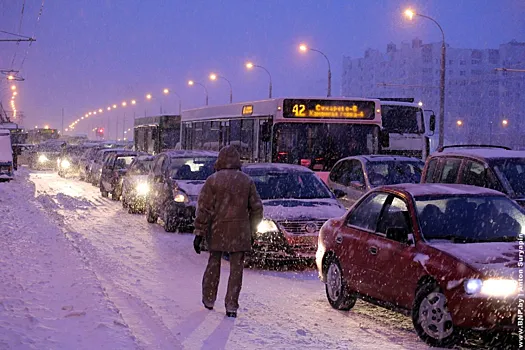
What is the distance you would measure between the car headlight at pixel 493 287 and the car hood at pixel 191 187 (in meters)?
11.2

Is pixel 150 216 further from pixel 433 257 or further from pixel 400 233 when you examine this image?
pixel 433 257

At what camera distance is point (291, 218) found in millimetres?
12984

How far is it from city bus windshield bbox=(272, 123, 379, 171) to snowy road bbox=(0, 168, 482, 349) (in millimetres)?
6490

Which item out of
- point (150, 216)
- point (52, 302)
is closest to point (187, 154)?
point (150, 216)

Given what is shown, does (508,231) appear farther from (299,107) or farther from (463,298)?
(299,107)

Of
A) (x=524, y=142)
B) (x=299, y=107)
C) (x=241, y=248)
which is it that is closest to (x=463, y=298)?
(x=241, y=248)

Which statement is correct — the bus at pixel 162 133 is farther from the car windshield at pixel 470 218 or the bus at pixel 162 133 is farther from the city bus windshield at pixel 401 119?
the car windshield at pixel 470 218

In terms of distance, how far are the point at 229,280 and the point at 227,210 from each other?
2.42 feet

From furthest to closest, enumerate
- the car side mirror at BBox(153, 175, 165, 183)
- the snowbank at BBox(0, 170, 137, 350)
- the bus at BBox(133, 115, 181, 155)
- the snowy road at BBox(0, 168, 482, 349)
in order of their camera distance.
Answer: the bus at BBox(133, 115, 181, 155) < the car side mirror at BBox(153, 175, 165, 183) < the snowy road at BBox(0, 168, 482, 349) < the snowbank at BBox(0, 170, 137, 350)

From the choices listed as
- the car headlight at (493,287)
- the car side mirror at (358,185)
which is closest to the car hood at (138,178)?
the car side mirror at (358,185)

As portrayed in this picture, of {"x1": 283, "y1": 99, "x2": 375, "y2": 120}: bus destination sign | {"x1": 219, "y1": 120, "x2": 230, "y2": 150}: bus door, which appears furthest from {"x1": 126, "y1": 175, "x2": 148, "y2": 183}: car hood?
{"x1": 283, "y1": 99, "x2": 375, "y2": 120}: bus destination sign

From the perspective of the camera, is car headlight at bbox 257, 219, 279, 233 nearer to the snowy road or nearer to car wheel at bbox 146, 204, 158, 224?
the snowy road

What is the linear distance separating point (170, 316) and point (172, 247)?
282 inches

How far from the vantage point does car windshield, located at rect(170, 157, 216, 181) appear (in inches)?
771
